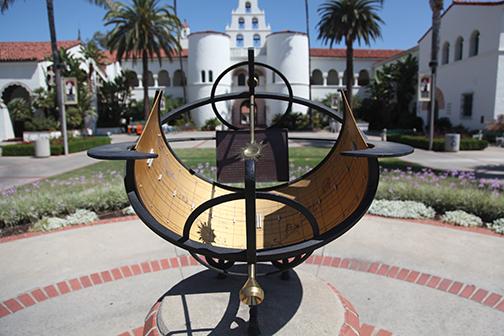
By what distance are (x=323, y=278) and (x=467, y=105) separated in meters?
27.0

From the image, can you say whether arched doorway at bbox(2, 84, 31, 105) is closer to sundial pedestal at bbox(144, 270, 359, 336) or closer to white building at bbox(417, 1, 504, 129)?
sundial pedestal at bbox(144, 270, 359, 336)

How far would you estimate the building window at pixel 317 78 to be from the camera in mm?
47031

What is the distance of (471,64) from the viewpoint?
25.3 m

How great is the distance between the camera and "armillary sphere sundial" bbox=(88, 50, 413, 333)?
254 centimetres

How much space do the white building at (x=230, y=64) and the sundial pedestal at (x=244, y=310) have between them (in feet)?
103

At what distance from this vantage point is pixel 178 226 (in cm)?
317

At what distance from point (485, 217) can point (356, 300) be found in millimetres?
3964

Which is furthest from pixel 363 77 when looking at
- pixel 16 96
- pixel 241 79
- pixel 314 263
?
pixel 314 263

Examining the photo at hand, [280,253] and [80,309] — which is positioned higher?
[280,253]

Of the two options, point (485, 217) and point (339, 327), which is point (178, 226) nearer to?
point (339, 327)

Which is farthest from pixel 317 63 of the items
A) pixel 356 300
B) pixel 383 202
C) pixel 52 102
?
pixel 356 300

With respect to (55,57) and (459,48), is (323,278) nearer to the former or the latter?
(55,57)

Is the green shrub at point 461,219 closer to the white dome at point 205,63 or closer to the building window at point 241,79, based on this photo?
the white dome at point 205,63

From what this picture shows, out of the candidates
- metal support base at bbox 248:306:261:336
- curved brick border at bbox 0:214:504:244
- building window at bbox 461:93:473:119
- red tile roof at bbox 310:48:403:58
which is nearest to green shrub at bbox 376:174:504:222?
curved brick border at bbox 0:214:504:244
